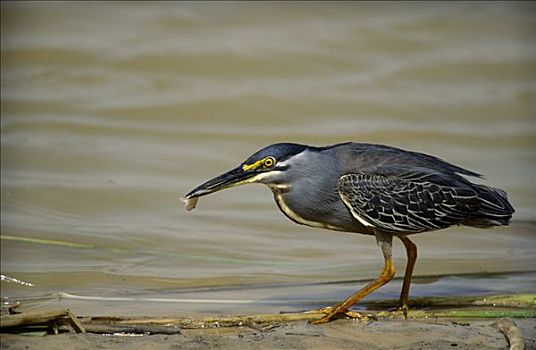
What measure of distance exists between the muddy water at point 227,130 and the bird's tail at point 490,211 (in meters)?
0.74

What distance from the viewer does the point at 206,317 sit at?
5.79 metres

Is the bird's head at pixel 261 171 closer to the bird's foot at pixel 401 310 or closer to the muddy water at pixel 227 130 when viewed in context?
the muddy water at pixel 227 130

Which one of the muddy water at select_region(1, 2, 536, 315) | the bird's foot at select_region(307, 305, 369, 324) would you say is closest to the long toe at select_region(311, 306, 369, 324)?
the bird's foot at select_region(307, 305, 369, 324)

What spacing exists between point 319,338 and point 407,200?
128 cm

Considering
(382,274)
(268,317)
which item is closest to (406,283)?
(382,274)

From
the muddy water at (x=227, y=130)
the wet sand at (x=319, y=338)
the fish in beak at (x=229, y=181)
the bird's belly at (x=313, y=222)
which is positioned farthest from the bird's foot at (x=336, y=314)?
the fish in beak at (x=229, y=181)

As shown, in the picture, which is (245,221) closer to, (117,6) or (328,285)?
(328,285)

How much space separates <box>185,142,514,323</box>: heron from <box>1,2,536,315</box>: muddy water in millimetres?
718

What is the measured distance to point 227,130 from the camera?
36.0 ft

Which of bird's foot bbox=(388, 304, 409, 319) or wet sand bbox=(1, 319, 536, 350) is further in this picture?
bird's foot bbox=(388, 304, 409, 319)

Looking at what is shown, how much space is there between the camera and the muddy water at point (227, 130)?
298 inches

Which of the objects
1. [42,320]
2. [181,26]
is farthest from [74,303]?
[181,26]

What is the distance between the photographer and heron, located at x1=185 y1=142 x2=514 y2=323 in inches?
242

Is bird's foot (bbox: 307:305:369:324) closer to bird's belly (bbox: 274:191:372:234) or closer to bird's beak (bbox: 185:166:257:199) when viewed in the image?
bird's belly (bbox: 274:191:372:234)
